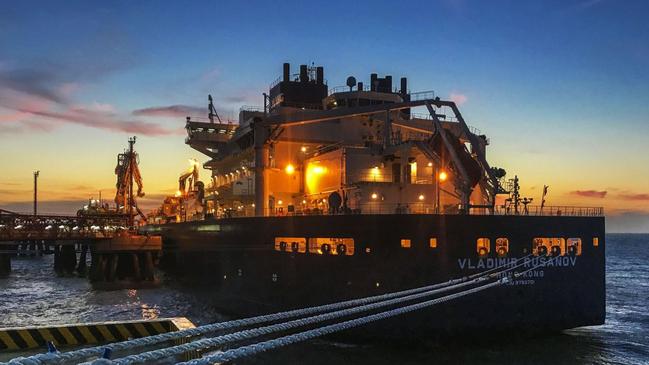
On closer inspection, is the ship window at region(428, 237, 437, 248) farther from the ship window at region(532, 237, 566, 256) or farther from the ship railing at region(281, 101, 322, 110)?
the ship railing at region(281, 101, 322, 110)

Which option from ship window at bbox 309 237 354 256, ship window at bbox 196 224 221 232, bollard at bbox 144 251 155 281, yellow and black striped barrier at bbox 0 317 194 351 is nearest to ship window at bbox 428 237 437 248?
ship window at bbox 309 237 354 256

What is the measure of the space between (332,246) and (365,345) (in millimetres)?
4306

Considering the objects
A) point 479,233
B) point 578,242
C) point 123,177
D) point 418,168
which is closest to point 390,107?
point 418,168

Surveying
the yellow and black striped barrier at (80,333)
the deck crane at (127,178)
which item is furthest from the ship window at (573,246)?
the deck crane at (127,178)

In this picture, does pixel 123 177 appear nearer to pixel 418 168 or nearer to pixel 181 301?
pixel 181 301

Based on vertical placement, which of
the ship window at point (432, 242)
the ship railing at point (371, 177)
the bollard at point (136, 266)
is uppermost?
the ship railing at point (371, 177)

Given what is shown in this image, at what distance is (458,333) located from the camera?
21719 millimetres

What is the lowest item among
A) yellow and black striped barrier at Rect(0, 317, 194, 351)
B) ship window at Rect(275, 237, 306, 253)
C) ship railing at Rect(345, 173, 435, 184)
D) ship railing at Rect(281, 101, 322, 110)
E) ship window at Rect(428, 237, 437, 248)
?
yellow and black striped barrier at Rect(0, 317, 194, 351)

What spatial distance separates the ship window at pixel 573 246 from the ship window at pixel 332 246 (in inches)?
359

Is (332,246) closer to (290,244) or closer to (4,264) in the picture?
(290,244)

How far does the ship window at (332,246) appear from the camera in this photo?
23281mm

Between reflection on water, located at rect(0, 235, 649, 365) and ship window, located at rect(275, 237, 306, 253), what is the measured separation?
4.22 metres

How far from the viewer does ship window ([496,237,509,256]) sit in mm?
22875

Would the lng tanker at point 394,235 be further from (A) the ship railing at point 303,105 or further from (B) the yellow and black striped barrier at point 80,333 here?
(B) the yellow and black striped barrier at point 80,333
